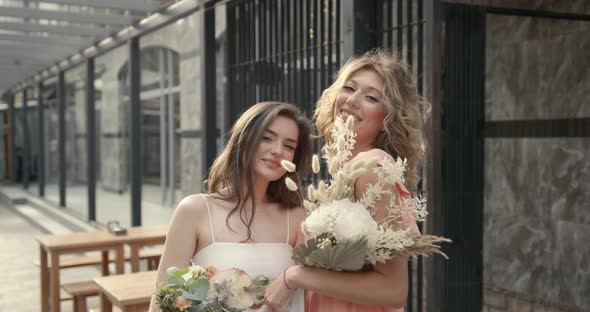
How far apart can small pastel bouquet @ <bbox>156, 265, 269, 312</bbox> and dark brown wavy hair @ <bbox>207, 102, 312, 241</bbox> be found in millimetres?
343

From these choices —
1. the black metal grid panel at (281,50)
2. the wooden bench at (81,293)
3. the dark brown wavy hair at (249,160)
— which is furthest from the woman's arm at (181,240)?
the wooden bench at (81,293)

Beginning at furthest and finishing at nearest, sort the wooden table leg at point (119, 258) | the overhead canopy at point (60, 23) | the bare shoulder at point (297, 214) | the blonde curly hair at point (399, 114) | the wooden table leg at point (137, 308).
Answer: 1. the overhead canopy at point (60, 23)
2. the wooden table leg at point (119, 258)
3. the wooden table leg at point (137, 308)
4. the bare shoulder at point (297, 214)
5. the blonde curly hair at point (399, 114)

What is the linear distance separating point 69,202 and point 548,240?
11207mm

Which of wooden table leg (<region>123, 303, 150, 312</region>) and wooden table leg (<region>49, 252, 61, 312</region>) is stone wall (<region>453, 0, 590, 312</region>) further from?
wooden table leg (<region>49, 252, 61, 312</region>)

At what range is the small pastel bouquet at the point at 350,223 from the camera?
1.41 meters

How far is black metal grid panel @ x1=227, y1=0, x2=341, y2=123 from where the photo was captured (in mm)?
3898

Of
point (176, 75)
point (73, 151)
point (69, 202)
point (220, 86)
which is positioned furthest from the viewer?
point (73, 151)

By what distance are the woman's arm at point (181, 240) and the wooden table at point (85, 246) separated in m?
3.14

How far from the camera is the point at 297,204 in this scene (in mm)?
2025

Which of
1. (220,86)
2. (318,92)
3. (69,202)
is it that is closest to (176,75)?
(220,86)

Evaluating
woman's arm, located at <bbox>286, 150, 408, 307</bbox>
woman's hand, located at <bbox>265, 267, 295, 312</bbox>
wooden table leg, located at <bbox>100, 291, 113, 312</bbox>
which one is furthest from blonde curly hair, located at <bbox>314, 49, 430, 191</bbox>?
wooden table leg, located at <bbox>100, 291, 113, 312</bbox>

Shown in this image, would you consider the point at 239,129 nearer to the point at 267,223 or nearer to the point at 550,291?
the point at 267,223

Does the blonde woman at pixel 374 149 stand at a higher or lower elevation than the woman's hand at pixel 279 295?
higher

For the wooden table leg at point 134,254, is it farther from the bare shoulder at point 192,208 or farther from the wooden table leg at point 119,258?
the bare shoulder at point 192,208
